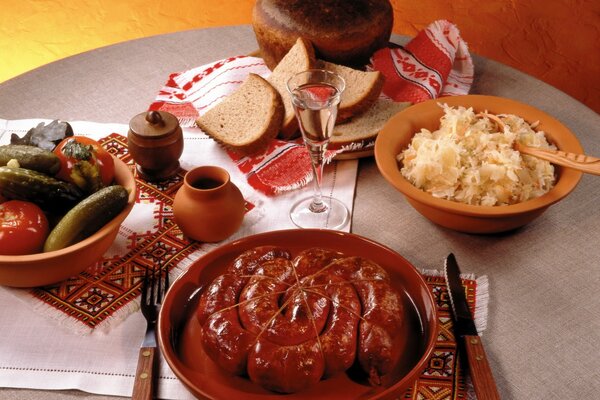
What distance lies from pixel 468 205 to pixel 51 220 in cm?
80

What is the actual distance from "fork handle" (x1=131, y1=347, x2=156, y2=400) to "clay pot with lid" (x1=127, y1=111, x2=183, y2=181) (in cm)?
53

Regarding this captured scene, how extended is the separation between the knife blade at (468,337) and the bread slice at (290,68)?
63 cm

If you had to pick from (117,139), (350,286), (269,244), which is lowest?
(117,139)

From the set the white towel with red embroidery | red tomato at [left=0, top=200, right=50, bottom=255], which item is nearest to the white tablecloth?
red tomato at [left=0, top=200, right=50, bottom=255]

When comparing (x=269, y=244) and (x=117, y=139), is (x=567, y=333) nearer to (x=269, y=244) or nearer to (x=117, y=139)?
(x=269, y=244)

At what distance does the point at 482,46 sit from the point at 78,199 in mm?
2939

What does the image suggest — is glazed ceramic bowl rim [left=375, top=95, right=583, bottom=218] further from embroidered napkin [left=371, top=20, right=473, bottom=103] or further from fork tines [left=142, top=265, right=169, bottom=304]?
fork tines [left=142, top=265, right=169, bottom=304]

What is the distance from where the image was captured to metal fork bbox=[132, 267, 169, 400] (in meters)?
1.05

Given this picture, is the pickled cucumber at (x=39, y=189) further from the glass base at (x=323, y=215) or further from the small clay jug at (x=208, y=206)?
the glass base at (x=323, y=215)

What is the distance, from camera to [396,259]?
1230mm

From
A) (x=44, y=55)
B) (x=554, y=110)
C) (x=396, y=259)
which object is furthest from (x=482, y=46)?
(x=396, y=259)

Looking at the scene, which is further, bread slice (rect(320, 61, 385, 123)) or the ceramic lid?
bread slice (rect(320, 61, 385, 123))

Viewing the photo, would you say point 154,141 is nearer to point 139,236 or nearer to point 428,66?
point 139,236

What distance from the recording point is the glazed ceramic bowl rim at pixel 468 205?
1.28 m
